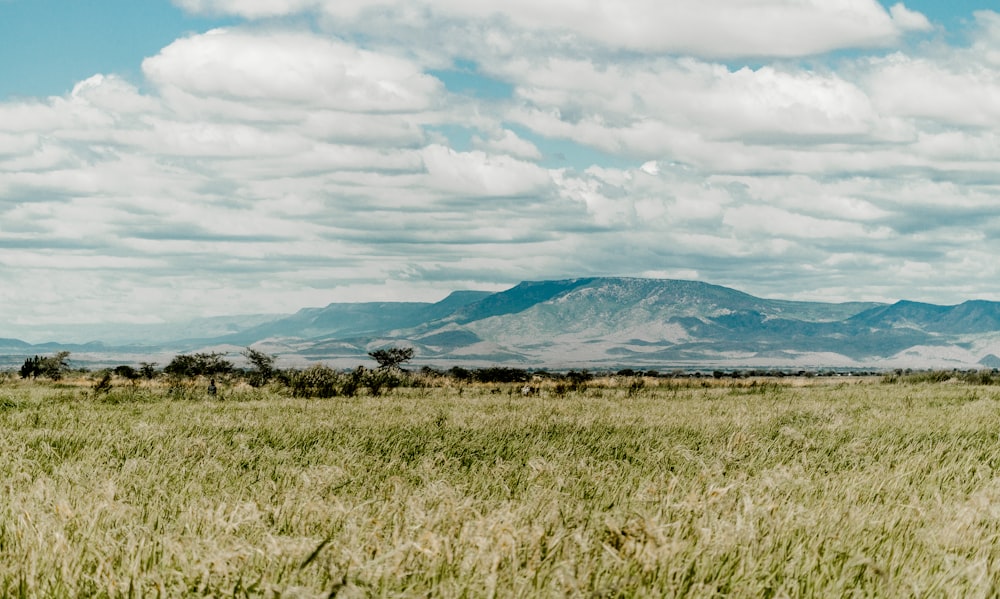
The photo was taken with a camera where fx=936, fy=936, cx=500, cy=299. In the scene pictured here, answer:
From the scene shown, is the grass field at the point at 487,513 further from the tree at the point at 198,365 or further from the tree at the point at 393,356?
the tree at the point at 393,356

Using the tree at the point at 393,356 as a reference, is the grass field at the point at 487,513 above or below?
above

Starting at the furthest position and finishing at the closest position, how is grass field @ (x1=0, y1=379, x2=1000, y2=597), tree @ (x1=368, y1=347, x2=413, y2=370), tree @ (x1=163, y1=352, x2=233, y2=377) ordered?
tree @ (x1=368, y1=347, x2=413, y2=370)
tree @ (x1=163, y1=352, x2=233, y2=377)
grass field @ (x1=0, y1=379, x2=1000, y2=597)

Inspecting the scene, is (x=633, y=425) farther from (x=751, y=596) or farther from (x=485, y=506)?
(x=751, y=596)

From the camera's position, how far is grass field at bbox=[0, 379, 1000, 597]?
271 inches

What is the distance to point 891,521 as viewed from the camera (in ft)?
29.3

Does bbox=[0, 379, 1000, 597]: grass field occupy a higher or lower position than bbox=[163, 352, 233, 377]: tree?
higher

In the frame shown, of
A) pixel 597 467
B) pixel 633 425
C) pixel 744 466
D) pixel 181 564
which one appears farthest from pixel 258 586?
pixel 633 425

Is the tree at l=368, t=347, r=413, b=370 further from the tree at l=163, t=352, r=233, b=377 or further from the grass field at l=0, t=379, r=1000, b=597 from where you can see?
the grass field at l=0, t=379, r=1000, b=597

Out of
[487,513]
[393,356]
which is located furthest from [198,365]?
[487,513]

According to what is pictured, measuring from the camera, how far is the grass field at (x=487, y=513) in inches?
271

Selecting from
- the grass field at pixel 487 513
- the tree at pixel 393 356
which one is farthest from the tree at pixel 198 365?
the grass field at pixel 487 513

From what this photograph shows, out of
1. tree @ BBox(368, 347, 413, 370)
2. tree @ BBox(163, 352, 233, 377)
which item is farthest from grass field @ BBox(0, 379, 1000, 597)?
tree @ BBox(368, 347, 413, 370)

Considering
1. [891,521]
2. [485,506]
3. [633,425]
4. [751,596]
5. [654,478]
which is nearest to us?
[751,596]

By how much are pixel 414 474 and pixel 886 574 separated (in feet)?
28.6
